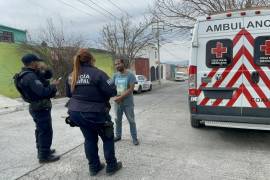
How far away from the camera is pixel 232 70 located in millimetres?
5055

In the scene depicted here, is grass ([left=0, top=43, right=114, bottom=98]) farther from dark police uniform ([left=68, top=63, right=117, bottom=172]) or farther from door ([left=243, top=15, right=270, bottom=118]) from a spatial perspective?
door ([left=243, top=15, right=270, bottom=118])

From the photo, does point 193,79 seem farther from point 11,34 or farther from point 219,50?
point 11,34

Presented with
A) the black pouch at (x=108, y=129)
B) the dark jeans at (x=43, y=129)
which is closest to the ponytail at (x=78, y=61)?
the black pouch at (x=108, y=129)

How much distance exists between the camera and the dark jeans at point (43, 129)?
14.5 feet

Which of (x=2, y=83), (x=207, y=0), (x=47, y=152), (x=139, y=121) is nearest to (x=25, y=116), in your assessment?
(x=139, y=121)

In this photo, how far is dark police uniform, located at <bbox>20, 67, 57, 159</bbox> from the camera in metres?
4.11

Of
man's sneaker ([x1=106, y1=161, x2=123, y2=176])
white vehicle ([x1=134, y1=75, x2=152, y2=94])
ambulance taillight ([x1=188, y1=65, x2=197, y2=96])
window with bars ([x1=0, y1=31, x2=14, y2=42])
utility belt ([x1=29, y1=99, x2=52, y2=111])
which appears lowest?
man's sneaker ([x1=106, y1=161, x2=123, y2=176])

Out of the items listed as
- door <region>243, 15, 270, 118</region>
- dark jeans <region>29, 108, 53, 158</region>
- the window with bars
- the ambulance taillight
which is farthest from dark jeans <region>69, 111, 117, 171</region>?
the window with bars

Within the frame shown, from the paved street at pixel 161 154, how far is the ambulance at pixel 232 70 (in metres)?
0.59

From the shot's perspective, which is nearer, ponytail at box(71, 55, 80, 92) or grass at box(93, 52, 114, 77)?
ponytail at box(71, 55, 80, 92)

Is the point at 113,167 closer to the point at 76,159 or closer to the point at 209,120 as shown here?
the point at 76,159

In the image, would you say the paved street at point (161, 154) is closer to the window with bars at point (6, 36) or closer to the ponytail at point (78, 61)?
the ponytail at point (78, 61)

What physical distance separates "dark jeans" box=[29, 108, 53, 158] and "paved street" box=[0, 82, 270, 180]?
0.27 metres

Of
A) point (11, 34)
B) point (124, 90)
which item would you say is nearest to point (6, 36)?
point (11, 34)
